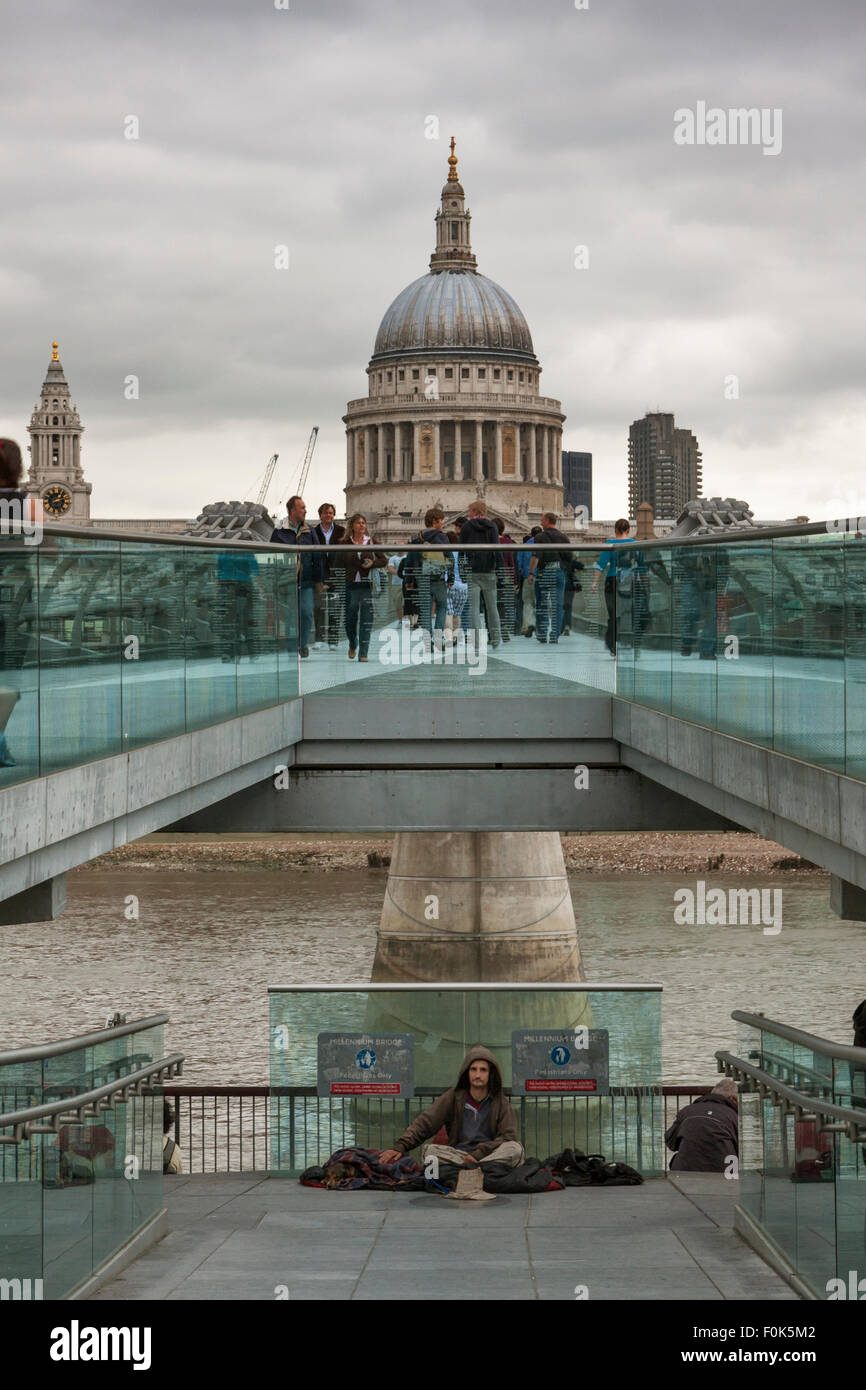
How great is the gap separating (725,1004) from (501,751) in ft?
68.2

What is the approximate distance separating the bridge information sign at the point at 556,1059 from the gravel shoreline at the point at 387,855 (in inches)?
1979

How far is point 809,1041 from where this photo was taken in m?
8.53

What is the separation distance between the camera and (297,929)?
162 ft

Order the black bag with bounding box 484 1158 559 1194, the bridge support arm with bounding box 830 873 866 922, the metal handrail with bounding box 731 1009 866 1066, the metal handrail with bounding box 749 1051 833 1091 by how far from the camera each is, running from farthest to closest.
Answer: the black bag with bounding box 484 1158 559 1194 → the bridge support arm with bounding box 830 873 866 922 → the metal handrail with bounding box 749 1051 833 1091 → the metal handrail with bounding box 731 1009 866 1066

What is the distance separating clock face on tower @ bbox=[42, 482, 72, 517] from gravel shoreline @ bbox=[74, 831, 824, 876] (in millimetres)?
81985

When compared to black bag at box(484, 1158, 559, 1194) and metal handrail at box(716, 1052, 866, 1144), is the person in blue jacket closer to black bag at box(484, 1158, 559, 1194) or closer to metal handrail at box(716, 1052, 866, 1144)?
black bag at box(484, 1158, 559, 1194)

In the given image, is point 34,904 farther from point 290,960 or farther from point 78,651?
point 290,960

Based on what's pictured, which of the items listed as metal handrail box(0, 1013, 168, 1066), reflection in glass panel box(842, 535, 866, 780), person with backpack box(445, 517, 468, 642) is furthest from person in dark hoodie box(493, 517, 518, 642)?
reflection in glass panel box(842, 535, 866, 780)

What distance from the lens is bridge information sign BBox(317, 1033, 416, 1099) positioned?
13.5 metres

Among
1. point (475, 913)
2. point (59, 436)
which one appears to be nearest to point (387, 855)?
point (475, 913)

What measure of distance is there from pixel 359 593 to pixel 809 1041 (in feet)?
28.6

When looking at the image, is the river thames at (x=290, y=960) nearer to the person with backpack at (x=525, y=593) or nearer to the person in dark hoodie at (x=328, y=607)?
the person with backpack at (x=525, y=593)
